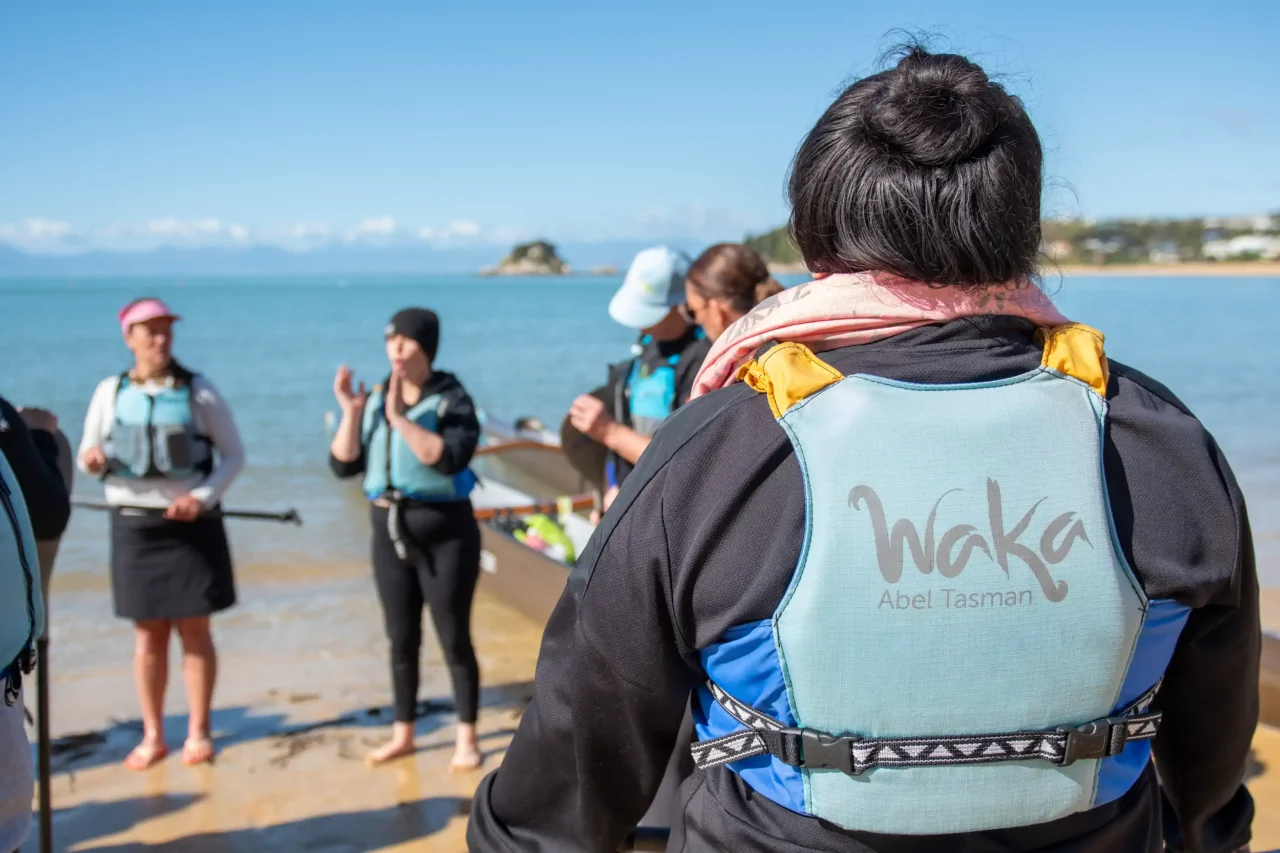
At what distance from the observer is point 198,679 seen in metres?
4.42

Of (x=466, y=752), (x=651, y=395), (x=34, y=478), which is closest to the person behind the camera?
(x=34, y=478)

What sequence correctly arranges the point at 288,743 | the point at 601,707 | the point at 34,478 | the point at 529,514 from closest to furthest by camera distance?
the point at 601,707
the point at 34,478
the point at 288,743
the point at 529,514

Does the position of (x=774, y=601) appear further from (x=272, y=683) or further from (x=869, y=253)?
(x=272, y=683)

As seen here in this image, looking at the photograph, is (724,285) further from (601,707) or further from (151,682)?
(151,682)

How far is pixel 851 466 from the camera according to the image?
44.9 inches

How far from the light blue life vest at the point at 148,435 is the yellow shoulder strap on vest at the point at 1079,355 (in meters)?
3.74

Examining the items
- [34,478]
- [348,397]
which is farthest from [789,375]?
[348,397]

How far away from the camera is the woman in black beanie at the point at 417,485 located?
4.11 meters

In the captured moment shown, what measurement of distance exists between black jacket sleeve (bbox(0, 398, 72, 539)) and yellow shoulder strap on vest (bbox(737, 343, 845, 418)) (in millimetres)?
1866

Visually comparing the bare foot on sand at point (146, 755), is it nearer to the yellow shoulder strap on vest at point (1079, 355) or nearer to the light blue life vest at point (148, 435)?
the light blue life vest at point (148, 435)

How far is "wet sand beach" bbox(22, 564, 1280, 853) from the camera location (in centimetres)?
388

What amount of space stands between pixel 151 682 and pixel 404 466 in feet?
4.84

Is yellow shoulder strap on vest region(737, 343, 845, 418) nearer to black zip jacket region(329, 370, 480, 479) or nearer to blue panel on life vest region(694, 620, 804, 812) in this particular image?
blue panel on life vest region(694, 620, 804, 812)

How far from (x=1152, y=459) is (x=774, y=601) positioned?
46cm
